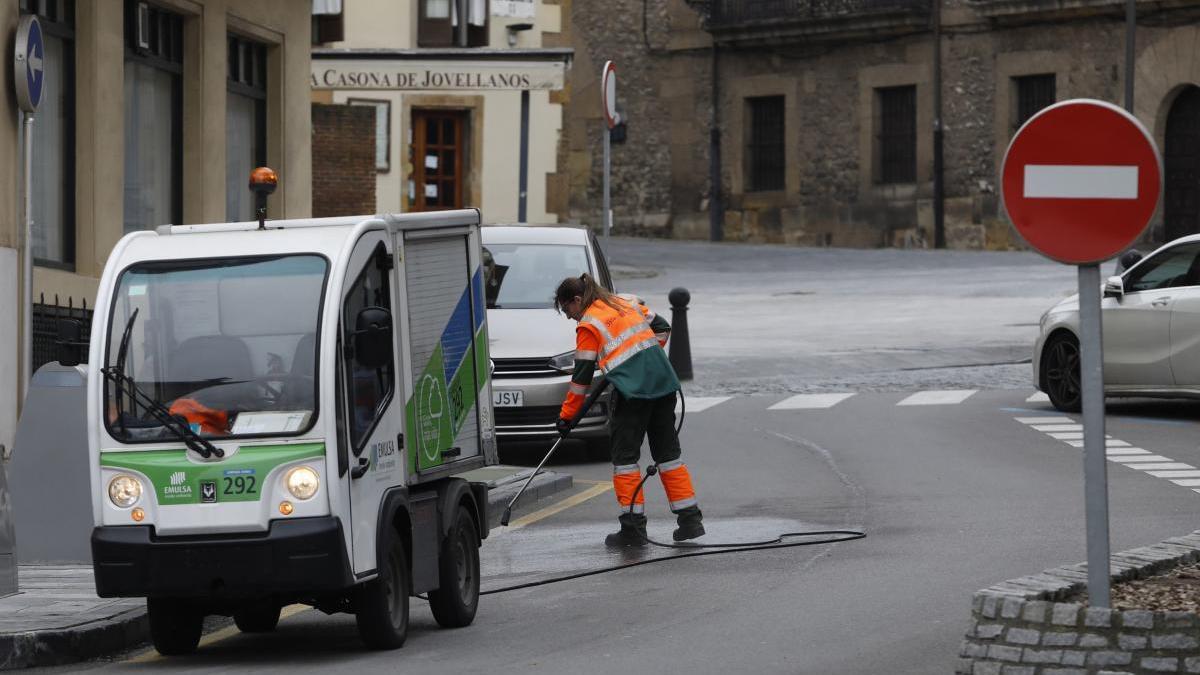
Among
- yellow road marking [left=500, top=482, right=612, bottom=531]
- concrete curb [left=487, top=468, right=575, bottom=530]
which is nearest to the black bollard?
concrete curb [left=487, top=468, right=575, bottom=530]

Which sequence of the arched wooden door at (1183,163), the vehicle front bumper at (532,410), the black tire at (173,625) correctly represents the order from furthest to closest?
the arched wooden door at (1183,163) → the vehicle front bumper at (532,410) → the black tire at (173,625)

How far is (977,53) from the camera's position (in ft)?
158

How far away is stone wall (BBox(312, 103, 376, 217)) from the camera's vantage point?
31.1m

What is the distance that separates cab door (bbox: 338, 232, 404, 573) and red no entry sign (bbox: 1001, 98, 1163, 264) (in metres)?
3.08

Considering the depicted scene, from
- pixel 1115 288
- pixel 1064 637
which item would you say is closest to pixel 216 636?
pixel 1064 637

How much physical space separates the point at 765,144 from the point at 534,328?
35248 millimetres

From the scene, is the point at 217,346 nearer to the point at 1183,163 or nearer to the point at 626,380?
the point at 626,380

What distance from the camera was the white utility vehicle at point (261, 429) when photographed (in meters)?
9.21

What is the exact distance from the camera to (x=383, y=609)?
9594 mm

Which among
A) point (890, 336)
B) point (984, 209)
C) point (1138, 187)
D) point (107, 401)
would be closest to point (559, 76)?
point (890, 336)

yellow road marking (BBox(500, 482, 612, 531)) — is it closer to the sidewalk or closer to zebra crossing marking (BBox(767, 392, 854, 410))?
the sidewalk

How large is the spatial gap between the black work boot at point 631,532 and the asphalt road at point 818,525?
12 centimetres

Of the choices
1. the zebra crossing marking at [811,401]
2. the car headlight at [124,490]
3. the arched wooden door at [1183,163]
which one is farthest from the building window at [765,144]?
the car headlight at [124,490]

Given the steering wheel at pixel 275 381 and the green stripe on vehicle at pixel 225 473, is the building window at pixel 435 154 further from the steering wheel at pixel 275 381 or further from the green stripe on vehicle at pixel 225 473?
the green stripe on vehicle at pixel 225 473
